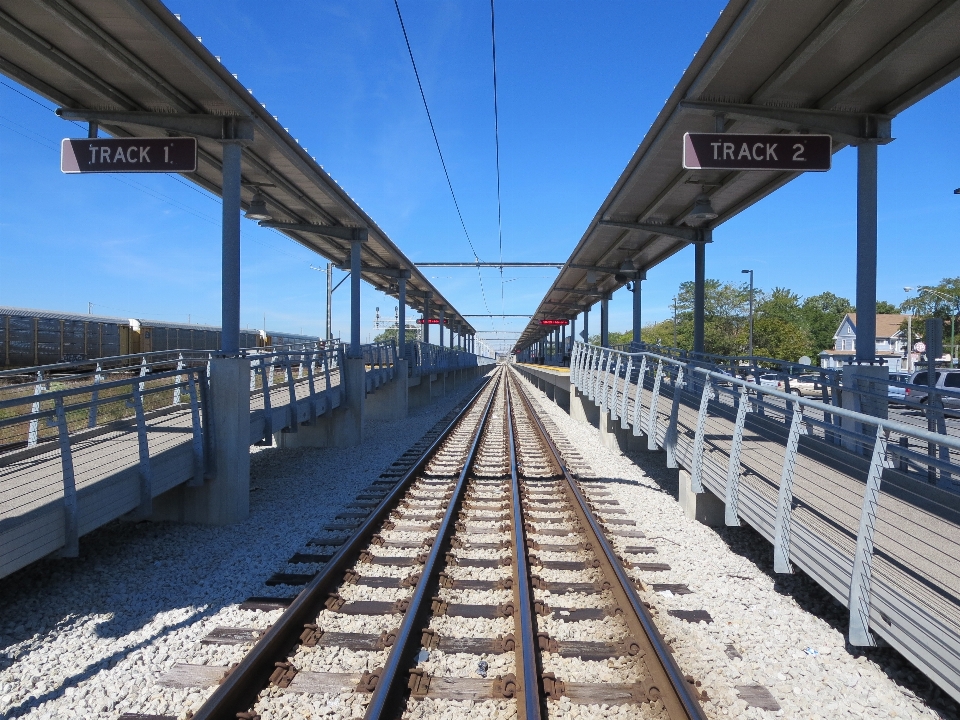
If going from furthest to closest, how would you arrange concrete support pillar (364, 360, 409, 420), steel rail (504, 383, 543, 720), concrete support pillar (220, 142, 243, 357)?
concrete support pillar (364, 360, 409, 420), concrete support pillar (220, 142, 243, 357), steel rail (504, 383, 543, 720)

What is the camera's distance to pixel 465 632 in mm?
4535

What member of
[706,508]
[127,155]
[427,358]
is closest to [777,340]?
[427,358]

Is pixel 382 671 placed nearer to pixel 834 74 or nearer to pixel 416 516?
pixel 416 516

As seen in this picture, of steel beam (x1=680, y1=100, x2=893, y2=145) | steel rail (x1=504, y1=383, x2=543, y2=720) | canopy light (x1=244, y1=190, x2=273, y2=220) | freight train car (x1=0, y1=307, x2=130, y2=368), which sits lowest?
steel rail (x1=504, y1=383, x2=543, y2=720)

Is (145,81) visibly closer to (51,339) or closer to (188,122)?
(188,122)

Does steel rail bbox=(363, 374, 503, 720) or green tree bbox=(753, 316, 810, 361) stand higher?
green tree bbox=(753, 316, 810, 361)

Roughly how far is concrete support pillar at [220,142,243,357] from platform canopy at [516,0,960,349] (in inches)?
236

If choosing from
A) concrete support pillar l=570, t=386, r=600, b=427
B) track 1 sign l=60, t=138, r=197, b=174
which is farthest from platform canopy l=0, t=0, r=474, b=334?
concrete support pillar l=570, t=386, r=600, b=427

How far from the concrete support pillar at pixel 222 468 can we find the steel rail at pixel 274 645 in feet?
6.73

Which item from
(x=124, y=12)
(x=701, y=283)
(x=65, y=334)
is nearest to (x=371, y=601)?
(x=124, y=12)

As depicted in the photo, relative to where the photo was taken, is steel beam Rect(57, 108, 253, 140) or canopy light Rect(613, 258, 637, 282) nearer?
steel beam Rect(57, 108, 253, 140)

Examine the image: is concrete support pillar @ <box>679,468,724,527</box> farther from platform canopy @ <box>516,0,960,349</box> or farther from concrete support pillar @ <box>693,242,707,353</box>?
concrete support pillar @ <box>693,242,707,353</box>

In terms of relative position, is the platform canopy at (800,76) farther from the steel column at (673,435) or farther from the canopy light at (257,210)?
the canopy light at (257,210)

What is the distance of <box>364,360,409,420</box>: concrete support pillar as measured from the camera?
2109 cm
